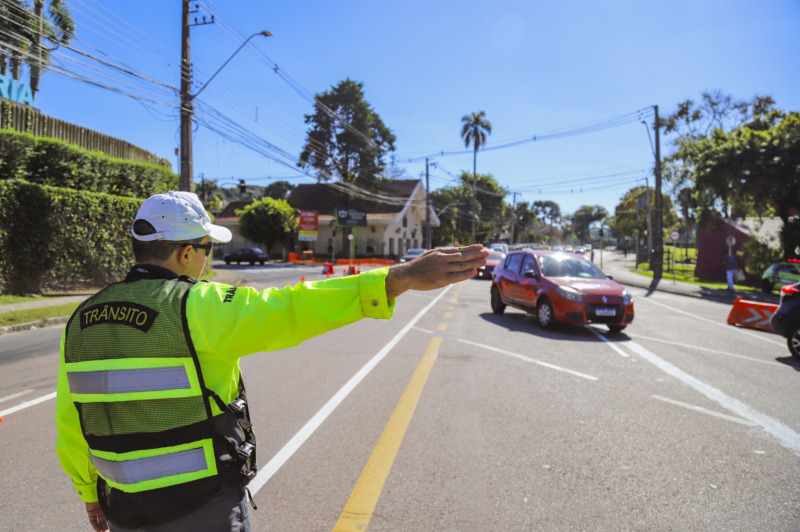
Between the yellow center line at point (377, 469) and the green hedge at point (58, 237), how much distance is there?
13.6 metres

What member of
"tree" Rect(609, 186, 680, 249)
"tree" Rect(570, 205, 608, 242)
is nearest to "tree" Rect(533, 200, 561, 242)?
"tree" Rect(570, 205, 608, 242)

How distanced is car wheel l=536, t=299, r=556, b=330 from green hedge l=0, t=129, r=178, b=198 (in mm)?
15072

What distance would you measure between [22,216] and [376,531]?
1551cm

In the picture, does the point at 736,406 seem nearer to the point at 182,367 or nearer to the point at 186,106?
the point at 182,367

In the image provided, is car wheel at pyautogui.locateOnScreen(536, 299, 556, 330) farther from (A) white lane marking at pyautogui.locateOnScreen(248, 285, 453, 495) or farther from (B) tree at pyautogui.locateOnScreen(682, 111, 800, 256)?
(B) tree at pyautogui.locateOnScreen(682, 111, 800, 256)

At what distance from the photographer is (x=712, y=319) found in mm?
12727

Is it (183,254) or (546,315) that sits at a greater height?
(183,254)

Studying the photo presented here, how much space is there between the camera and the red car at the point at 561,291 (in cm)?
931

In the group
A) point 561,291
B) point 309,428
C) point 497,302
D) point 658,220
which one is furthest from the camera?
point 658,220

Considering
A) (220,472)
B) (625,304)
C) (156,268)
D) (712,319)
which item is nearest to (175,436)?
(220,472)

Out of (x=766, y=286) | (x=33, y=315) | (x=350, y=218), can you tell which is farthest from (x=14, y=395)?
(x=350, y=218)

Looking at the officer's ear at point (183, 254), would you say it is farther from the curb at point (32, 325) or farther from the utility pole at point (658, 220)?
the utility pole at point (658, 220)

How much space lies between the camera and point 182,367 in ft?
4.75

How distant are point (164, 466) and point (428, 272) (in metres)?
1.02
